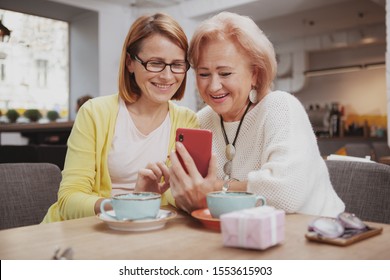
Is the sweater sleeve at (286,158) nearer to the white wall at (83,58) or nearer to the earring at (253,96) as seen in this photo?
the earring at (253,96)

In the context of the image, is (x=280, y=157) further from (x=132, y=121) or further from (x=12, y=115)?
(x=12, y=115)

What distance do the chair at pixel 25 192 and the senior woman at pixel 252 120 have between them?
57 cm

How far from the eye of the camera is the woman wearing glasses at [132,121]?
1357 mm

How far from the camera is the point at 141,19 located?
58.1 inches

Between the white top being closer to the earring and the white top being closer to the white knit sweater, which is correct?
the white knit sweater

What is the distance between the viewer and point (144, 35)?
1.45m

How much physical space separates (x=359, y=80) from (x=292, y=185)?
8075 millimetres

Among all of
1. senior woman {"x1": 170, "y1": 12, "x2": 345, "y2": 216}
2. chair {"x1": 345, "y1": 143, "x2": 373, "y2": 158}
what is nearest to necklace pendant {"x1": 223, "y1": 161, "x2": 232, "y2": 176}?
senior woman {"x1": 170, "y1": 12, "x2": 345, "y2": 216}

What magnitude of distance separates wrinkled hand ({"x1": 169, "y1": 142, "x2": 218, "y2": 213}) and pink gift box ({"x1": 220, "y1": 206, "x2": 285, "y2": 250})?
0.28m

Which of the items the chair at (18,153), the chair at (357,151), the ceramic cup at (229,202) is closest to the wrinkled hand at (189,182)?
the ceramic cup at (229,202)

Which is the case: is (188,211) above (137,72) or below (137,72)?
below

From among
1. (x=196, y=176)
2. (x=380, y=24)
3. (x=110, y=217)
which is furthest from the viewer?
(x=380, y=24)

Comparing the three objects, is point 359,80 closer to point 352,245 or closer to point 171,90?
point 171,90

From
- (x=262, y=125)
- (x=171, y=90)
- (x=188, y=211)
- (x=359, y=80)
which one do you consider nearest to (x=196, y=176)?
(x=188, y=211)
